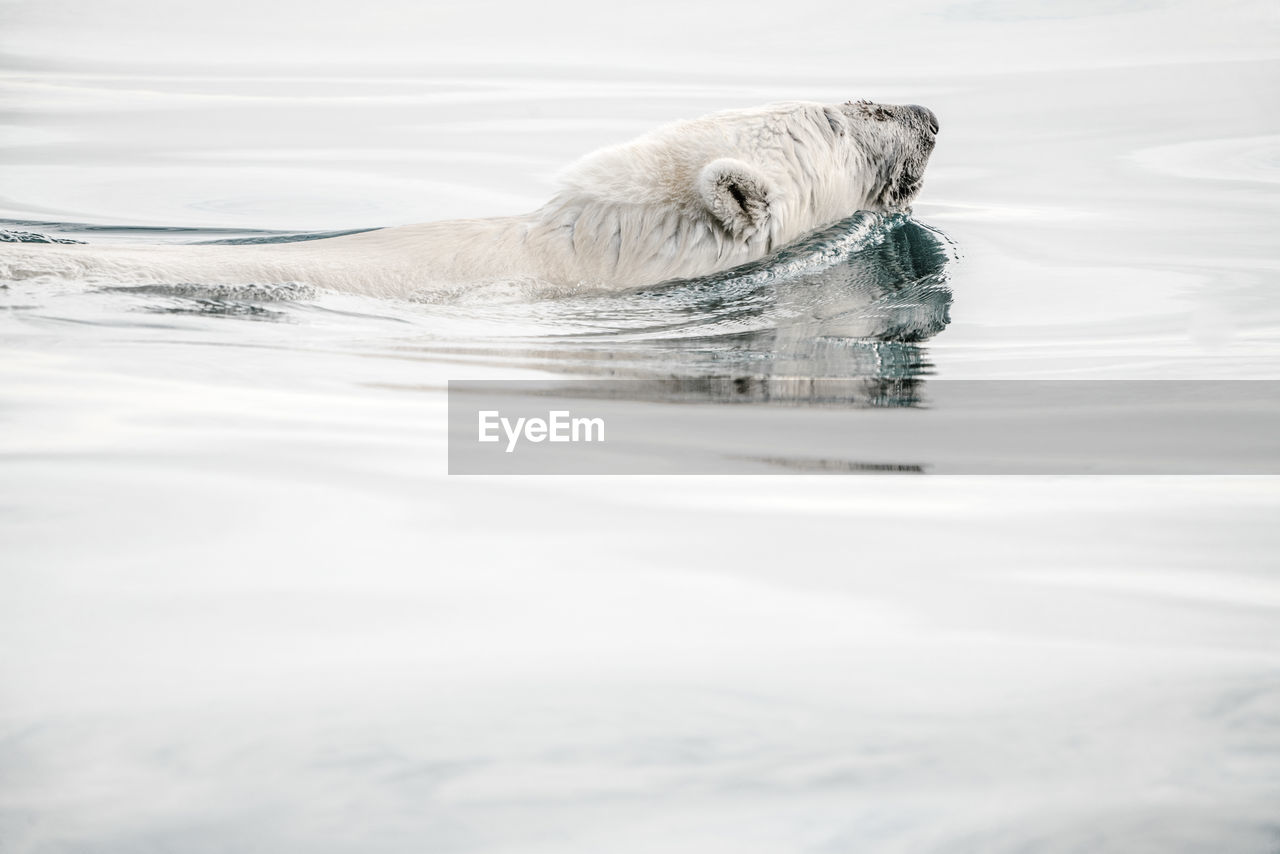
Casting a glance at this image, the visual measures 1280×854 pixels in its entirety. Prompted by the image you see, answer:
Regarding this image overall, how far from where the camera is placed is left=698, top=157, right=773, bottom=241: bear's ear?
6.06m

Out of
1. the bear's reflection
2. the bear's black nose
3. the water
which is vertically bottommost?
the water

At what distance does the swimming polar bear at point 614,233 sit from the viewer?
5.70 metres

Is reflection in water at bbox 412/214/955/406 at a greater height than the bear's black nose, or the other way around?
the bear's black nose

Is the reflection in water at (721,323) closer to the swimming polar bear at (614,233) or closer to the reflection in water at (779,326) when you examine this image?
the reflection in water at (779,326)

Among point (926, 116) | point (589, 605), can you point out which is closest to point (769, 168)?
point (926, 116)

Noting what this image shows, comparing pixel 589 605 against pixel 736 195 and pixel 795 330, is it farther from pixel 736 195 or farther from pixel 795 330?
pixel 736 195

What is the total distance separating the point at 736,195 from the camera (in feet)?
20.3

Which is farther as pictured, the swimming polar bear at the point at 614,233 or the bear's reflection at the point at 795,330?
the swimming polar bear at the point at 614,233

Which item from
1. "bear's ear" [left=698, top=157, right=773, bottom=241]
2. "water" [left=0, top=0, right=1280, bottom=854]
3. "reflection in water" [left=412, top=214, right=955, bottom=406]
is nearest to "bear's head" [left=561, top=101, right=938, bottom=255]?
"bear's ear" [left=698, top=157, right=773, bottom=241]

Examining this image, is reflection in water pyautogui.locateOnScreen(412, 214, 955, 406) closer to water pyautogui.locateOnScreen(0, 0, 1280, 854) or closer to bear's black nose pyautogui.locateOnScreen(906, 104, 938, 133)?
water pyautogui.locateOnScreen(0, 0, 1280, 854)

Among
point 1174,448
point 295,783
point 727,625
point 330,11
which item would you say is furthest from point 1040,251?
point 330,11

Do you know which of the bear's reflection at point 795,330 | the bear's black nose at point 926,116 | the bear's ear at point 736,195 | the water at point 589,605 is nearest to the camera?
the water at point 589,605

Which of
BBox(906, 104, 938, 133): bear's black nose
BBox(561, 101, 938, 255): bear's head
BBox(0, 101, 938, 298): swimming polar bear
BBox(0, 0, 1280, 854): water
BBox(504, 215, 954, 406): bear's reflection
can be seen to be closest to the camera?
BBox(0, 0, 1280, 854): water

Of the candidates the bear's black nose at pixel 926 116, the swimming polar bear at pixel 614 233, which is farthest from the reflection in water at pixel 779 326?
the bear's black nose at pixel 926 116
